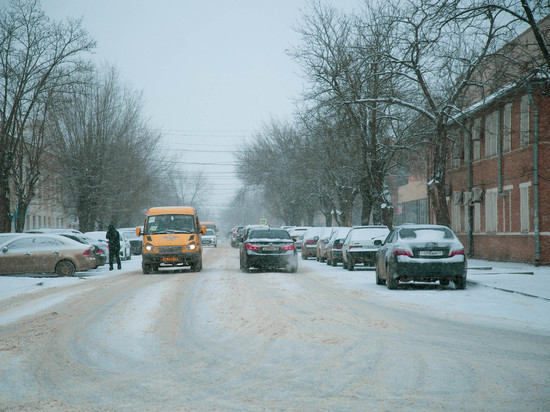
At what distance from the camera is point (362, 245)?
90.9 feet

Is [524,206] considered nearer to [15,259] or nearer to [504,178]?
[504,178]

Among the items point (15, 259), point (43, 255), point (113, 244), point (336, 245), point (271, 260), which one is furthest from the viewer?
point (336, 245)

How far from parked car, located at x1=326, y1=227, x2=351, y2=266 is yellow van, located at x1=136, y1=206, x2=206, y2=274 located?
6.81m

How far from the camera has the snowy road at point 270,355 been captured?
6.25 meters

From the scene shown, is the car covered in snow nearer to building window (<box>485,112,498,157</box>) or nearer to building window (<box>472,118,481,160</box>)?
building window (<box>472,118,481,160</box>)

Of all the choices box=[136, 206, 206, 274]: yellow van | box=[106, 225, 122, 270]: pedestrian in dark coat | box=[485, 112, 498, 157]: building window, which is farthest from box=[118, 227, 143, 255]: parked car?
box=[485, 112, 498, 157]: building window

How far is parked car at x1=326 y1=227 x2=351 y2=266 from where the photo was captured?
31.9 m

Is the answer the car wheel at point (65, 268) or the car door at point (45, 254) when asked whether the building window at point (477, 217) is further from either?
the car door at point (45, 254)

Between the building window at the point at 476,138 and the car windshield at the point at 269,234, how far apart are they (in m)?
12.9

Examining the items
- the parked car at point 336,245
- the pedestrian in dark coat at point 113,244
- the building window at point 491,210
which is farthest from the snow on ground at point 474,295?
the building window at point 491,210

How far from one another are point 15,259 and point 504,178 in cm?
1963

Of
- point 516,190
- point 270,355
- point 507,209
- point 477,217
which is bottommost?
point 270,355

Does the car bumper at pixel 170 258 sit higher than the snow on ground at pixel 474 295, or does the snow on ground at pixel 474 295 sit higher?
the car bumper at pixel 170 258

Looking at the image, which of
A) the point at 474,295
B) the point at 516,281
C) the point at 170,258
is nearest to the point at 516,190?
the point at 516,281
